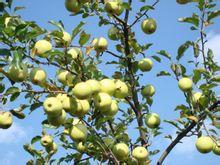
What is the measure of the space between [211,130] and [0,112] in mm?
2442

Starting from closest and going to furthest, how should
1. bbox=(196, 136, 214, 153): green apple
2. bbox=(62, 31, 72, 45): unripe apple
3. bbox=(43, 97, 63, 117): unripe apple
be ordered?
bbox=(43, 97, 63, 117): unripe apple < bbox=(62, 31, 72, 45): unripe apple < bbox=(196, 136, 214, 153): green apple

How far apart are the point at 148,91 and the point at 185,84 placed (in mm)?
656

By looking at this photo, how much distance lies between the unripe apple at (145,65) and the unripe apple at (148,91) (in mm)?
252

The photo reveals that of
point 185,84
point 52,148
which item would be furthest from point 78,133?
point 185,84

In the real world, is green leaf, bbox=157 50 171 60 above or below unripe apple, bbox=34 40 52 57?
below

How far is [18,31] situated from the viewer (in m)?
3.33

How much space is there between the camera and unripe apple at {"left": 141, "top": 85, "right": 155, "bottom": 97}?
16.6 ft

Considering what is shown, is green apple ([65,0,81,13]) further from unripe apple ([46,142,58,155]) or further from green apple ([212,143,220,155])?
green apple ([212,143,220,155])

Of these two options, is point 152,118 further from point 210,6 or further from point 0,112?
point 0,112

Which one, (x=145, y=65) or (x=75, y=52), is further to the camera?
(x=145, y=65)

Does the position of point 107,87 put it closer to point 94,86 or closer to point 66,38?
point 94,86

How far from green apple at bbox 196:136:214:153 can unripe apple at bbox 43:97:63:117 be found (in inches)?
69.1

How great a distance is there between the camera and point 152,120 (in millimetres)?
4707

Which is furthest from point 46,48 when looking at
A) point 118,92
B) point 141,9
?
point 141,9
